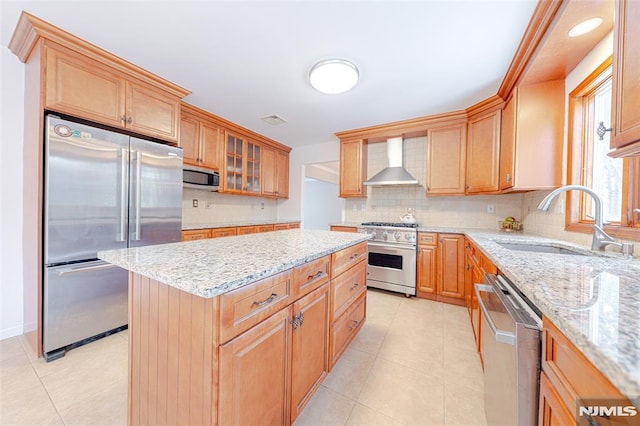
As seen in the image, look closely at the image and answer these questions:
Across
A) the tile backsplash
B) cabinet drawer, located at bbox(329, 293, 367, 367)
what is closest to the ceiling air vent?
the tile backsplash

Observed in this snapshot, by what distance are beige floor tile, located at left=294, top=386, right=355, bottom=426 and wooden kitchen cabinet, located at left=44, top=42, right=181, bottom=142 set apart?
2.64 meters

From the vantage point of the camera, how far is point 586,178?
75.9 inches

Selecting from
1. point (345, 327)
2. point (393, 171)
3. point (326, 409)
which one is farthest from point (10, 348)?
point (393, 171)

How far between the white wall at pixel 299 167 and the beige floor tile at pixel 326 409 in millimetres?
3464

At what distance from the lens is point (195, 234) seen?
9.34ft

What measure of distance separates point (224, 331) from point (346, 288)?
3.52ft

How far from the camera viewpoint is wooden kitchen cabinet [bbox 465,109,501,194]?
8.91 ft

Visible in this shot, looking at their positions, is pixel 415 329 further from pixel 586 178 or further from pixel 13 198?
pixel 13 198

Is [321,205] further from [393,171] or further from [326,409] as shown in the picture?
[326,409]

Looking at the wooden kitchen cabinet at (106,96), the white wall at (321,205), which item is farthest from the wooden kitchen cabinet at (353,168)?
the white wall at (321,205)

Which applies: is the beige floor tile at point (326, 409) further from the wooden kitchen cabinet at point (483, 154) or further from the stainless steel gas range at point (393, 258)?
the wooden kitchen cabinet at point (483, 154)

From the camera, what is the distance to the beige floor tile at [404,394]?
132cm

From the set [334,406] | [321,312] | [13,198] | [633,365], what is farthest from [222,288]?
[13,198]

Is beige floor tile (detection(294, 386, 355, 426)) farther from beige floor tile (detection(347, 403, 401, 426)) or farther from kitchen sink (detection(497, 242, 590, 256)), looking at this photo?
kitchen sink (detection(497, 242, 590, 256))
